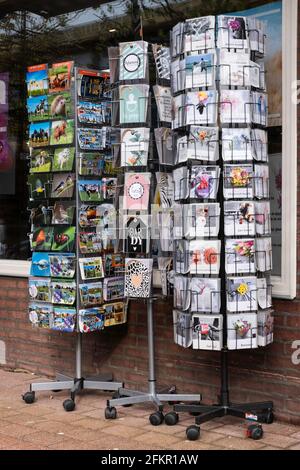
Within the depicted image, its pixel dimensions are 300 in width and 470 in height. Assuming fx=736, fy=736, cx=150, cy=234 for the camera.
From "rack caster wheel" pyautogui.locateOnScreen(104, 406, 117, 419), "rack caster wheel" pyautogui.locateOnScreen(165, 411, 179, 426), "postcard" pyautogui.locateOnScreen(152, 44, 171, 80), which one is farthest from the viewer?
"rack caster wheel" pyautogui.locateOnScreen(104, 406, 117, 419)

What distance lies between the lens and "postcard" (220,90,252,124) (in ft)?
15.5

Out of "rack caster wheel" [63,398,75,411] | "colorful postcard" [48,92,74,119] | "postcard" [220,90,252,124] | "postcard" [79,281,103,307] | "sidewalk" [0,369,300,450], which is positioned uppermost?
"colorful postcard" [48,92,74,119]

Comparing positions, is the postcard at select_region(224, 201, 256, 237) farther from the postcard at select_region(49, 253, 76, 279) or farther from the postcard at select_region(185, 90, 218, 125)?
the postcard at select_region(49, 253, 76, 279)

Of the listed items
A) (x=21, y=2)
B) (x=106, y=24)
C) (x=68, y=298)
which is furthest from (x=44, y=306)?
(x=21, y=2)

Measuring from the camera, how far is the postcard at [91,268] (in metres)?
5.56

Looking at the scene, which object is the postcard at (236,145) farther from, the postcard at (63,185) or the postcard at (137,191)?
the postcard at (63,185)

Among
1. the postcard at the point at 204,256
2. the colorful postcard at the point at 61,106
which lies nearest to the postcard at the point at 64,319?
the postcard at the point at 204,256

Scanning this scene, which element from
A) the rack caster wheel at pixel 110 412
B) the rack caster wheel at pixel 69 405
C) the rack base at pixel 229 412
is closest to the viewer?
the rack base at pixel 229 412

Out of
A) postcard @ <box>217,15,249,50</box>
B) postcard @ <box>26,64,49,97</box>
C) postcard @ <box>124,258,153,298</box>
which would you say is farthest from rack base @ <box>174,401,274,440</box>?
postcard @ <box>26,64,49,97</box>

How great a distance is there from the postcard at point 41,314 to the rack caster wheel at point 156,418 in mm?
1179

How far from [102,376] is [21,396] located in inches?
26.9

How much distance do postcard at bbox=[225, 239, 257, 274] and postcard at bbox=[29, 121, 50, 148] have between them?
1.81 meters

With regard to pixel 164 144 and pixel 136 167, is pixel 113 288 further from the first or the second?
pixel 164 144

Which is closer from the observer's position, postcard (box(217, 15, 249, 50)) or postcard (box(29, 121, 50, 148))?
postcard (box(217, 15, 249, 50))
